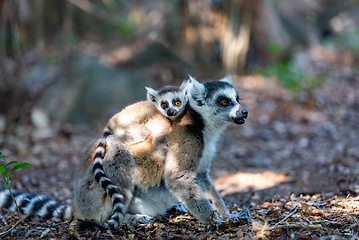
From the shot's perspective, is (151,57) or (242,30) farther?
(242,30)

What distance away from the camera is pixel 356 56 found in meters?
15.2

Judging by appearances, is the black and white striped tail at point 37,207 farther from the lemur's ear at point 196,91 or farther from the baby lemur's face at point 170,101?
the lemur's ear at point 196,91

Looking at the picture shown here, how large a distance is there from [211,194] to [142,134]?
→ 1.15 m

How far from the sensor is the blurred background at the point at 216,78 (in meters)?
7.81

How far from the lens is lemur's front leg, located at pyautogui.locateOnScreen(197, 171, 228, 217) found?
4633 mm

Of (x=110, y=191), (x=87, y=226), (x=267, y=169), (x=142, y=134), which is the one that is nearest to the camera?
(x=87, y=226)

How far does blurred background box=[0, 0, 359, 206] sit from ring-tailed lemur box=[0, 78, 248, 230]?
5.75 ft

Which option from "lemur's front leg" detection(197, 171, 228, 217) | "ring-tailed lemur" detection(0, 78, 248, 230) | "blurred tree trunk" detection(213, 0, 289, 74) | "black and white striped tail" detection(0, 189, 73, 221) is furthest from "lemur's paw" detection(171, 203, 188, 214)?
"blurred tree trunk" detection(213, 0, 289, 74)

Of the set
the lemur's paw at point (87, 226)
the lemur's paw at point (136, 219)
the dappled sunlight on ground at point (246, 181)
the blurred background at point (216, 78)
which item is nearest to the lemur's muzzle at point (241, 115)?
the lemur's paw at point (136, 219)

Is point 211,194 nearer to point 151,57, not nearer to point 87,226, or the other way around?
point 87,226

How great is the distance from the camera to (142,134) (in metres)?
4.70

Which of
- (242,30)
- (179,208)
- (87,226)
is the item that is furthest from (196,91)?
(242,30)

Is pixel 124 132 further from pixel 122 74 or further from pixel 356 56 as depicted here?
pixel 356 56

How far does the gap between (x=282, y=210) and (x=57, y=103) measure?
8.68 m
